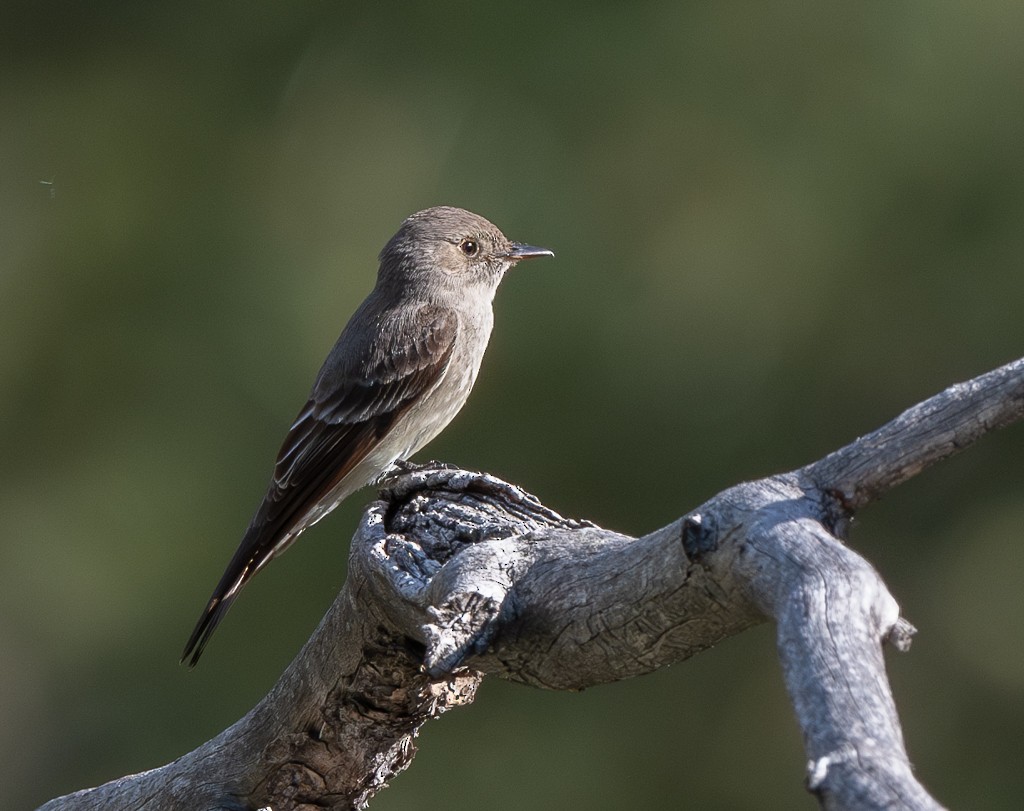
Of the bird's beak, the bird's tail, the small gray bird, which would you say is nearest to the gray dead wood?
the bird's tail

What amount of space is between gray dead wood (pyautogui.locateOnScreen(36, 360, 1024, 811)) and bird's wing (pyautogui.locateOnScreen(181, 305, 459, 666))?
3.65 ft

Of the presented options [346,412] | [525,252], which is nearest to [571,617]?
[346,412]

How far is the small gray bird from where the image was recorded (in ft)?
14.3

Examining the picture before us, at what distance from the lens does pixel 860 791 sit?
1.35 metres

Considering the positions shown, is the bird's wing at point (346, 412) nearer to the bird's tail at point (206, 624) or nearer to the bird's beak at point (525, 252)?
the bird's tail at point (206, 624)

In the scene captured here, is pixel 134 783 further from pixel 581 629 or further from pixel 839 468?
pixel 839 468

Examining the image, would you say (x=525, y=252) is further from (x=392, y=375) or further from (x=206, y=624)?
(x=206, y=624)

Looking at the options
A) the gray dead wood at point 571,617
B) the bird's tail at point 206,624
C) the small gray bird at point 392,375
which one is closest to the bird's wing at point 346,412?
the small gray bird at point 392,375

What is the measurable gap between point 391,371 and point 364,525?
1639mm

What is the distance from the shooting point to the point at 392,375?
184 inches

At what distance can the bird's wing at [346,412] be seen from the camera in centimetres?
432

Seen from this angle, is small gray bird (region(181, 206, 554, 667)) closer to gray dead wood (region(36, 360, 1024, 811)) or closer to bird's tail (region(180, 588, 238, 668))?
bird's tail (region(180, 588, 238, 668))

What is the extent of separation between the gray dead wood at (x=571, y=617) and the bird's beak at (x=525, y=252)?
192cm

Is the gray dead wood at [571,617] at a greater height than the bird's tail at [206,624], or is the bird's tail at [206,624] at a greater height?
the gray dead wood at [571,617]
